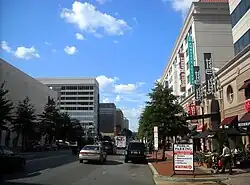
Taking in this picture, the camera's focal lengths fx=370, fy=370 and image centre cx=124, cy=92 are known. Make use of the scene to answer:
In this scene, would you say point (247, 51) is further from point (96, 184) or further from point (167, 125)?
point (96, 184)

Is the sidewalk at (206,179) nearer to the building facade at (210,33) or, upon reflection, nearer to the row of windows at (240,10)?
the row of windows at (240,10)

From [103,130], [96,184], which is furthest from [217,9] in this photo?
[103,130]

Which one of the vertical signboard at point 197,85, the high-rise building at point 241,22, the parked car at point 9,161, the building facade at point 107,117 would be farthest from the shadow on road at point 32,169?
the building facade at point 107,117

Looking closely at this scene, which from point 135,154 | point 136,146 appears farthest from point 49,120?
point 135,154

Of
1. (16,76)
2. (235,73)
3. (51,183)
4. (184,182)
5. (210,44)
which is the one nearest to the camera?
(51,183)

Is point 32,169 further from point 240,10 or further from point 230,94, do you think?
point 240,10

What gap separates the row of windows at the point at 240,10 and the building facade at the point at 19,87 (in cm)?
4612

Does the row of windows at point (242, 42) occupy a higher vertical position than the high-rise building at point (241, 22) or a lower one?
lower

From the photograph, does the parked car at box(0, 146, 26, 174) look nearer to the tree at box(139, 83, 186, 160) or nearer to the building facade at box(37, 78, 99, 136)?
the tree at box(139, 83, 186, 160)

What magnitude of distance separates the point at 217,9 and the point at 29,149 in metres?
41.2

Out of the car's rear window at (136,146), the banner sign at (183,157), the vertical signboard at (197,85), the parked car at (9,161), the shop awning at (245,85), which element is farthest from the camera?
the vertical signboard at (197,85)

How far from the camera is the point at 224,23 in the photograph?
2515 inches

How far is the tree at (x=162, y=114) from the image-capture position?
33.5 meters

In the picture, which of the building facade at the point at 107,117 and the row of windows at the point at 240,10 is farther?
the building facade at the point at 107,117
